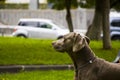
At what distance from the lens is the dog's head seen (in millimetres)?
6859

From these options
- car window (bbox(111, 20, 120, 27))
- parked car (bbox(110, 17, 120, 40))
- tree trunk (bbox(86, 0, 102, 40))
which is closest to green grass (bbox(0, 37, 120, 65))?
tree trunk (bbox(86, 0, 102, 40))

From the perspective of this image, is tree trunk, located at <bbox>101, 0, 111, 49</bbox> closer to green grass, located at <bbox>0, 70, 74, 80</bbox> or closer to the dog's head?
green grass, located at <bbox>0, 70, 74, 80</bbox>

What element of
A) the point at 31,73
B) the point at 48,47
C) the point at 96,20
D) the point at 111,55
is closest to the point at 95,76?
the point at 31,73

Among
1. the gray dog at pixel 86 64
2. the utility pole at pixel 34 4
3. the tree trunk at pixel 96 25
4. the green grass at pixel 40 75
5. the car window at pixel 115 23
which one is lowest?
the utility pole at pixel 34 4

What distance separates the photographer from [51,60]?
46.9 ft

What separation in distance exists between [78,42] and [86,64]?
41 cm

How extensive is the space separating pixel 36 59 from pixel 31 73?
2051 mm

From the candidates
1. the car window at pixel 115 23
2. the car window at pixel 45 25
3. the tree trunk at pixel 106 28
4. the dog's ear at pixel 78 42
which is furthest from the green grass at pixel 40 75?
the car window at pixel 115 23

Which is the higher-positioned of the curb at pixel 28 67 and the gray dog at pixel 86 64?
the gray dog at pixel 86 64

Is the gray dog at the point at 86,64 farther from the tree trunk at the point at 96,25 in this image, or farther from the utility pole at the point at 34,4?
the utility pole at the point at 34,4

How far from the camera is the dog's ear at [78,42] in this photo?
6844mm

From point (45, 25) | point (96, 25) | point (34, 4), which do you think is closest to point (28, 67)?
point (96, 25)

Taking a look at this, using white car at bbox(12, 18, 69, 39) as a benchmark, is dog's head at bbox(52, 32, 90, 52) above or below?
above

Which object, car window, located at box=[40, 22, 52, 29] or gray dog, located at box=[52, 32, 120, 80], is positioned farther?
car window, located at box=[40, 22, 52, 29]
